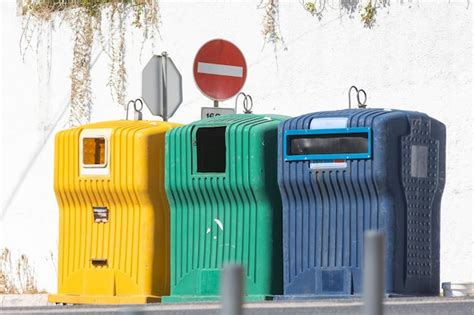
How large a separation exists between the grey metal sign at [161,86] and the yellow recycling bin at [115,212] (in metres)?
2.44

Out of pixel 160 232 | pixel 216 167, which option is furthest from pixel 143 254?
pixel 216 167

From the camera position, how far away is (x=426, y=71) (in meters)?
12.9

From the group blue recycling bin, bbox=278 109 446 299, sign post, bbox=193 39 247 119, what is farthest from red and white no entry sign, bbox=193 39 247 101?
blue recycling bin, bbox=278 109 446 299

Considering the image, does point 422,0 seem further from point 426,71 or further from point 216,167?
point 216,167

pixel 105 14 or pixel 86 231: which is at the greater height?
pixel 105 14

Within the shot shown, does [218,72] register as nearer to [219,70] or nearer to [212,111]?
[219,70]

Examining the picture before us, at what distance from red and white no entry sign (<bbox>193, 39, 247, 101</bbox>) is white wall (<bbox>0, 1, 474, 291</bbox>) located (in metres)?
1.48

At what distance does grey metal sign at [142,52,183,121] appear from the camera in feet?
42.8

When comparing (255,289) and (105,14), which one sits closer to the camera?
(255,289)

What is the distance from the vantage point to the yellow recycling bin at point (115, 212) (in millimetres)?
10211

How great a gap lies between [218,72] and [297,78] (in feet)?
5.91

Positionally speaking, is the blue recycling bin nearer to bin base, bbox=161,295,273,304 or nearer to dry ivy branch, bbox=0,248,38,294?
bin base, bbox=161,295,273,304

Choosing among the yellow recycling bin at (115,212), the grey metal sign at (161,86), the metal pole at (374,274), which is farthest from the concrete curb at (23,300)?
the metal pole at (374,274)

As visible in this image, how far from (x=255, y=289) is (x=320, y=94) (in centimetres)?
447
